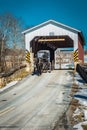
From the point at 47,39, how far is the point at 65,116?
23.0 m

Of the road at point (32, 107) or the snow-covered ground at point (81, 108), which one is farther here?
the road at point (32, 107)

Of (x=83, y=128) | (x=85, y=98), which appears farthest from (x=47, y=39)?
(x=83, y=128)

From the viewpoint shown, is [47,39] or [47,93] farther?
[47,39]

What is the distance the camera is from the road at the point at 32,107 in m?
10.8

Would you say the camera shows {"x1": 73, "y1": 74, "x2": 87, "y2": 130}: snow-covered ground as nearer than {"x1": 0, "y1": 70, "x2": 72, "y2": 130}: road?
Yes

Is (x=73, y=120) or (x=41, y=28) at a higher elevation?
(x=41, y=28)

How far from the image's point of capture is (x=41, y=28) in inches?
1297

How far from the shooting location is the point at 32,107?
46.3 feet

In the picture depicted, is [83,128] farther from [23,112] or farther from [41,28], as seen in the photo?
[41,28]

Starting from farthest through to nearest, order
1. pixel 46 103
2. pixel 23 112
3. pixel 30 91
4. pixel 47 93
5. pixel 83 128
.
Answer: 1. pixel 30 91
2. pixel 47 93
3. pixel 46 103
4. pixel 23 112
5. pixel 83 128

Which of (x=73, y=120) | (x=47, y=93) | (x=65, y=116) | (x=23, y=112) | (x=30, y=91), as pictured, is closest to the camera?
(x=73, y=120)

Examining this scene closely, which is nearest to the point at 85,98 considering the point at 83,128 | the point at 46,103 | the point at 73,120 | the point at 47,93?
the point at 46,103

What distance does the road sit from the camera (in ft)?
35.4

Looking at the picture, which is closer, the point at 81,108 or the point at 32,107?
the point at 81,108
